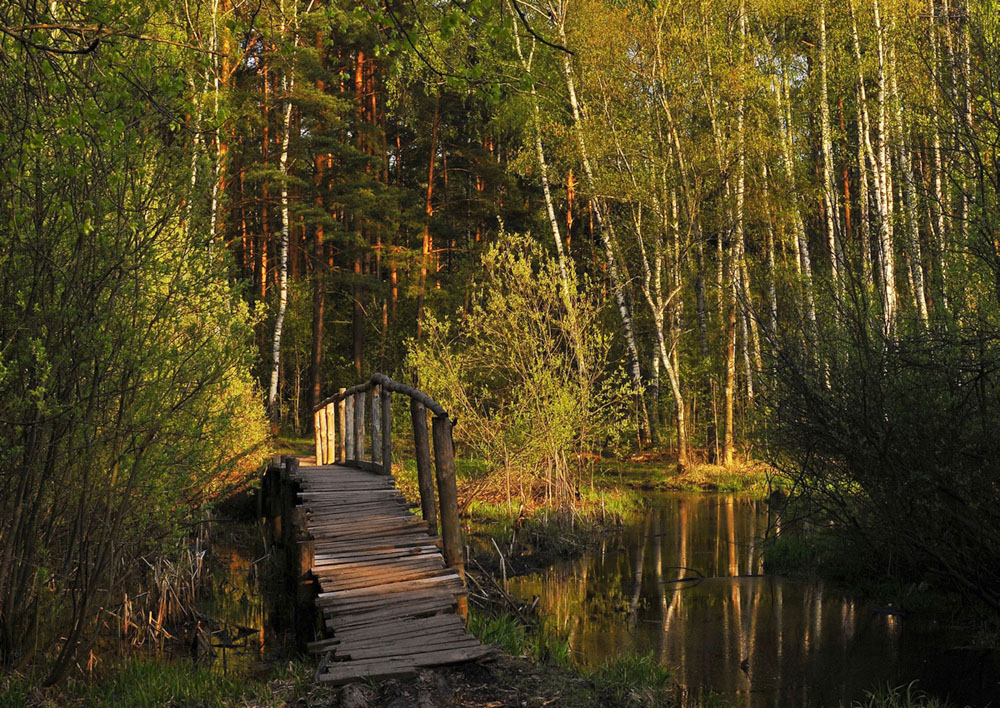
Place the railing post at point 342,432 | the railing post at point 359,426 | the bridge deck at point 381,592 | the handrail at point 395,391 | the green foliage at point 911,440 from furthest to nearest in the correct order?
1. the railing post at point 342,432
2. the railing post at point 359,426
3. the handrail at point 395,391
4. the green foliage at point 911,440
5. the bridge deck at point 381,592

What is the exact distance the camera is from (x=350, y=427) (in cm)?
1351

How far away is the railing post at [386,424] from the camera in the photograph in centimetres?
1095

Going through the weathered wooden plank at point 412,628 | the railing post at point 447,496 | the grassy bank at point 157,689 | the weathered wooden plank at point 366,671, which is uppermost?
the railing post at point 447,496

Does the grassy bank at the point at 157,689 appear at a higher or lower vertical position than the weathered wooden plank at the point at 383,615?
lower

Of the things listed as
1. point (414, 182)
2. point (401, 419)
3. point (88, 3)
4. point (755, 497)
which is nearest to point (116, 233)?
point (88, 3)

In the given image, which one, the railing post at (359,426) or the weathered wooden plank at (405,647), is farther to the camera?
the railing post at (359,426)

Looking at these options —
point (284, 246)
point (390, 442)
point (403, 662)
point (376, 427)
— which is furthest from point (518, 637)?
point (284, 246)

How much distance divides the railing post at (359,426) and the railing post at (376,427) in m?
0.56

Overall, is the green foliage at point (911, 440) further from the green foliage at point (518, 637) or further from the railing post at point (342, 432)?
the railing post at point (342, 432)

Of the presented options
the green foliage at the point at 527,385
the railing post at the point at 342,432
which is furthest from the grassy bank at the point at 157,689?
the green foliage at the point at 527,385

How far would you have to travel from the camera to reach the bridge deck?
660 centimetres

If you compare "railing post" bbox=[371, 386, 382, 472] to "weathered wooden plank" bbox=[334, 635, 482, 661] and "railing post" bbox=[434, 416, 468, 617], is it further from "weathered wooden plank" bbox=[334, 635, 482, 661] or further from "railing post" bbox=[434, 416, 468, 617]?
"weathered wooden plank" bbox=[334, 635, 482, 661]

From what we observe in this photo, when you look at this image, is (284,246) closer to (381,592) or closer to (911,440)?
(381,592)

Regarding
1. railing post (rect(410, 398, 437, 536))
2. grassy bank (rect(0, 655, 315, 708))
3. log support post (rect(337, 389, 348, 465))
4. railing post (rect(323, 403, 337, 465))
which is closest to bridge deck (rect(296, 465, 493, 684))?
railing post (rect(410, 398, 437, 536))
